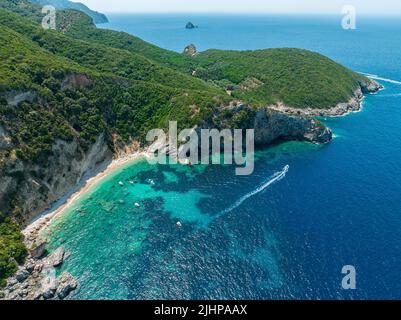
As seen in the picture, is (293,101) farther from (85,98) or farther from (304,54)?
(85,98)

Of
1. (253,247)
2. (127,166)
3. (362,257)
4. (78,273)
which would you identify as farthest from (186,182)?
(362,257)

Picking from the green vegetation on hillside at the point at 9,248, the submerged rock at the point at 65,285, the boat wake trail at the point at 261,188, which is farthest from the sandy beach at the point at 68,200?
the boat wake trail at the point at 261,188

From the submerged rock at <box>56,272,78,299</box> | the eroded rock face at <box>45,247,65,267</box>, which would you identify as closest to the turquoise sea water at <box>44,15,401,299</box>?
the submerged rock at <box>56,272,78,299</box>

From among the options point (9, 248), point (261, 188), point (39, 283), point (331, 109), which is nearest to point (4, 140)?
point (9, 248)

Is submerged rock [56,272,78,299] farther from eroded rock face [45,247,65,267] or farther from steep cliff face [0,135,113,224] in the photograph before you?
steep cliff face [0,135,113,224]

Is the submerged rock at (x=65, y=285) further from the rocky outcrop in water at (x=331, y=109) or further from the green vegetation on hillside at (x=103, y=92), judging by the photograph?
the rocky outcrop in water at (x=331, y=109)

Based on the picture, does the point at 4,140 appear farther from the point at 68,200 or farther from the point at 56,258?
the point at 56,258
